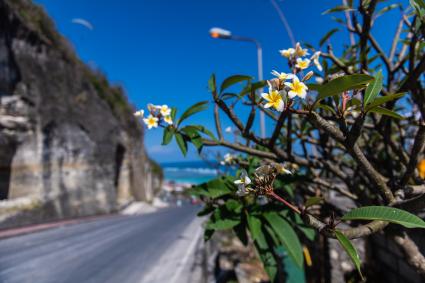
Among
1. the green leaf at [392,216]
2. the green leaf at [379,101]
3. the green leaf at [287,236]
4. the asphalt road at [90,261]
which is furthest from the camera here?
the green leaf at [287,236]

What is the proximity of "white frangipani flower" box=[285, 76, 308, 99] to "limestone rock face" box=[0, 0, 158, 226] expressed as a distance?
296 inches

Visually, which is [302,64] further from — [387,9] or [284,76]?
[387,9]

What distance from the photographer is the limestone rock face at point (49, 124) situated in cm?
817

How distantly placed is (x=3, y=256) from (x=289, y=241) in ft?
3.73

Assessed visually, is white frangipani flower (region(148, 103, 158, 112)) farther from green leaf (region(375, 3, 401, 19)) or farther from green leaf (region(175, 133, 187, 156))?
green leaf (region(375, 3, 401, 19))

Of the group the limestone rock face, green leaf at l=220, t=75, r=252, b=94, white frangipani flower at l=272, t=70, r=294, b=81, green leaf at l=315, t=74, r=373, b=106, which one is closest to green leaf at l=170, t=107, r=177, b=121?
green leaf at l=220, t=75, r=252, b=94

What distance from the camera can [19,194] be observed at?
841 centimetres

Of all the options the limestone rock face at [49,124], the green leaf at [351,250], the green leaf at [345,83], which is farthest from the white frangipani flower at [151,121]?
the limestone rock face at [49,124]

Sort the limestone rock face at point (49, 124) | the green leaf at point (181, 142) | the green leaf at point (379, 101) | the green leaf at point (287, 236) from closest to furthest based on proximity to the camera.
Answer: the green leaf at point (379, 101) < the green leaf at point (287, 236) < the green leaf at point (181, 142) < the limestone rock face at point (49, 124)

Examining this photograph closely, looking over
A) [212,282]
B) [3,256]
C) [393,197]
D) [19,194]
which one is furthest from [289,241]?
[19,194]

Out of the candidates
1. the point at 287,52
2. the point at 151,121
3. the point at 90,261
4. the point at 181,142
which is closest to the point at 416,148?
the point at 287,52

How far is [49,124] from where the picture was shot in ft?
32.2

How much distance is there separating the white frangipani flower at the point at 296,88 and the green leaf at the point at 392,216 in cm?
34

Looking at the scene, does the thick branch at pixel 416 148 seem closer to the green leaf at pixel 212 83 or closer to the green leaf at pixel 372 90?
the green leaf at pixel 372 90
